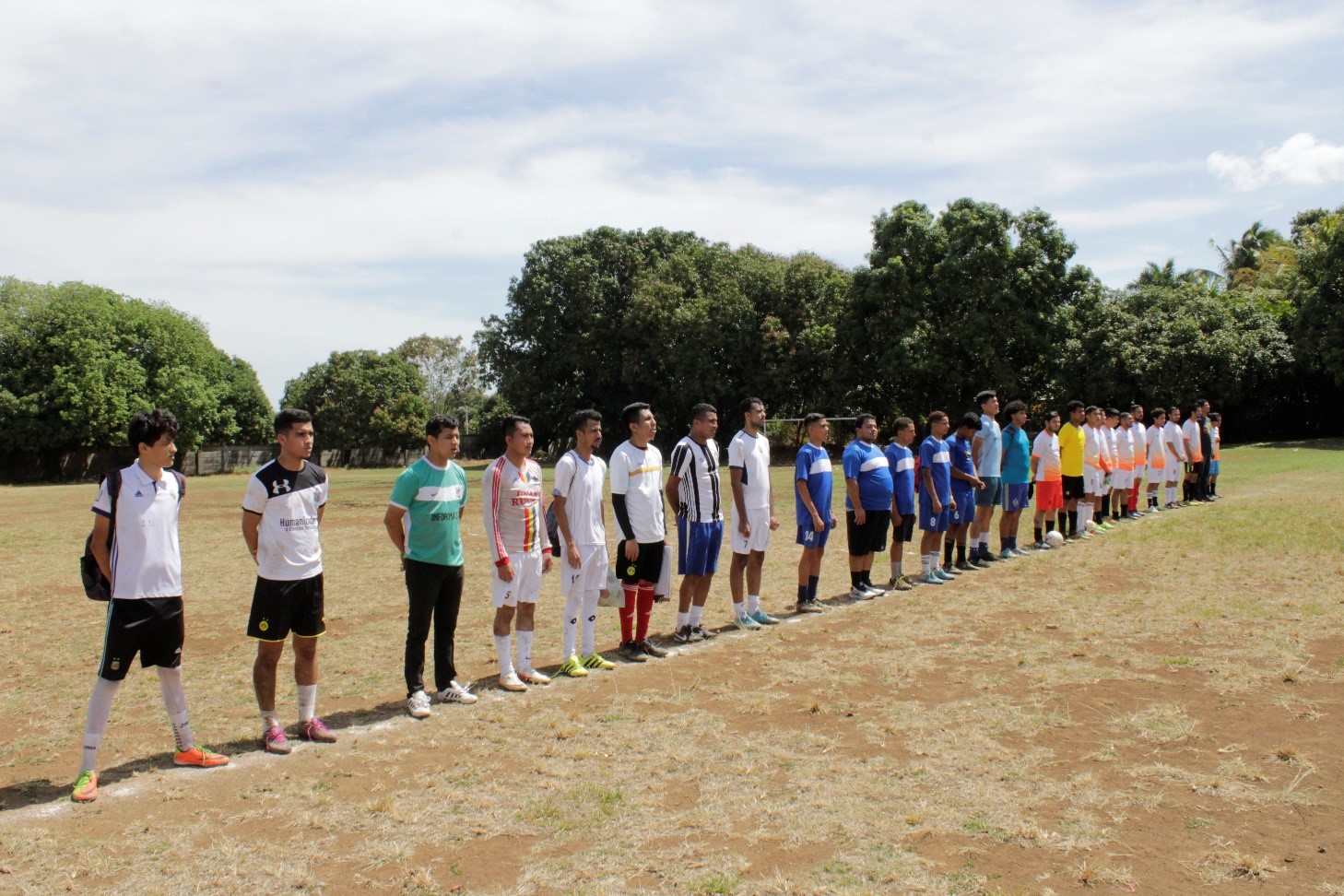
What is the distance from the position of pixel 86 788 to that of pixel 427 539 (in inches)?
92.9

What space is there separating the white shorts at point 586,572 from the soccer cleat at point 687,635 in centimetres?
120

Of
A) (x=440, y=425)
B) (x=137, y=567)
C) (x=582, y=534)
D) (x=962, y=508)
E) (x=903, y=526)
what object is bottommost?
(x=903, y=526)

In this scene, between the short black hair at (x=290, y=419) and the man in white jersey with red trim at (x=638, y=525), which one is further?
the man in white jersey with red trim at (x=638, y=525)

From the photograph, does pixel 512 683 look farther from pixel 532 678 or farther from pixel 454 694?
pixel 454 694

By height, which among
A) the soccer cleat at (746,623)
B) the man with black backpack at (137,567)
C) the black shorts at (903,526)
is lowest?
the soccer cleat at (746,623)

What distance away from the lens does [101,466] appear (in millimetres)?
54875

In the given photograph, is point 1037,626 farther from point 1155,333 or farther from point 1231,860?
point 1155,333

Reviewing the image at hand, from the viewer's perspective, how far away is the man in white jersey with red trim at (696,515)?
8.62m

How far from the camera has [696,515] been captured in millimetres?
8633

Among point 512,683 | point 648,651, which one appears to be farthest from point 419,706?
point 648,651

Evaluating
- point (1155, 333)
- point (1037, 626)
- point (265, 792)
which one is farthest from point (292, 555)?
point (1155, 333)

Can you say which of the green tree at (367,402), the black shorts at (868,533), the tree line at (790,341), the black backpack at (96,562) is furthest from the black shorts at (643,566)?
the green tree at (367,402)

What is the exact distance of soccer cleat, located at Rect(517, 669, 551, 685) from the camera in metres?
7.37

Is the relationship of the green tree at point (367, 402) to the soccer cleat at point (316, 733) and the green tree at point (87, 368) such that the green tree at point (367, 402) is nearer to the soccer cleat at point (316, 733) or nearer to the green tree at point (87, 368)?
the green tree at point (87, 368)
